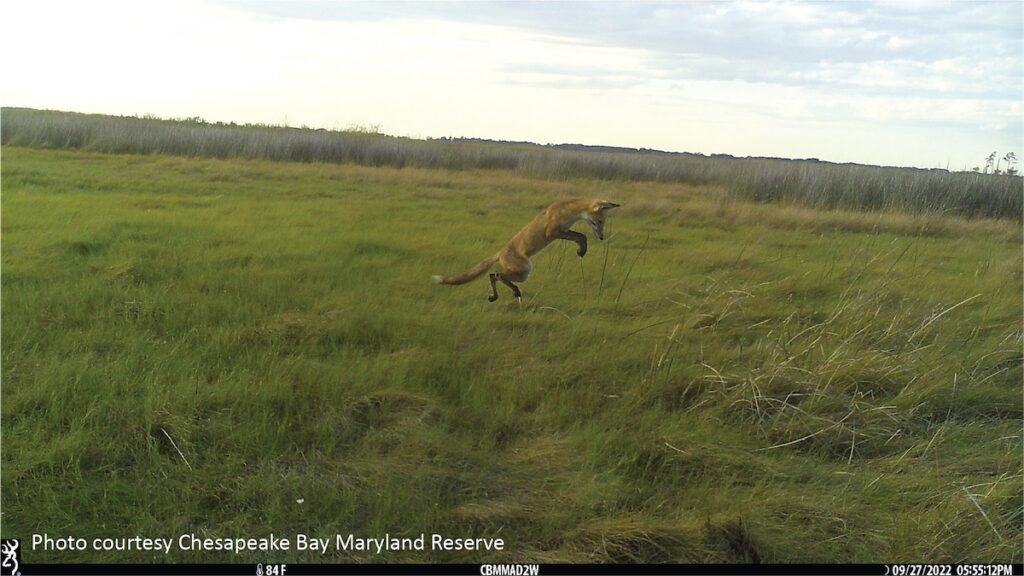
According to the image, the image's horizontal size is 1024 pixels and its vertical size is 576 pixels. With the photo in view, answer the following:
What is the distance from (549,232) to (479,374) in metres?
0.96

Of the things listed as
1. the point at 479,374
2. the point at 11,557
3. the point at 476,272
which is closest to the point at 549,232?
the point at 476,272

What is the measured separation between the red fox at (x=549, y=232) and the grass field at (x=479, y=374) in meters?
0.61

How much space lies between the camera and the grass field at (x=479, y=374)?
2088mm

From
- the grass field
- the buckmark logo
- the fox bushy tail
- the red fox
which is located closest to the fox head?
the red fox

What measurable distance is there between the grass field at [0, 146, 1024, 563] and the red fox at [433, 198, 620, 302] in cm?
61

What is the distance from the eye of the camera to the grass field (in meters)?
2.09

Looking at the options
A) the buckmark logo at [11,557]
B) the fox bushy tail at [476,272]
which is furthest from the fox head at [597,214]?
the buckmark logo at [11,557]

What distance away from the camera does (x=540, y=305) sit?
256 cm

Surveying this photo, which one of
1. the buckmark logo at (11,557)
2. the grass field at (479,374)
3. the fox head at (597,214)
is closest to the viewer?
the fox head at (597,214)

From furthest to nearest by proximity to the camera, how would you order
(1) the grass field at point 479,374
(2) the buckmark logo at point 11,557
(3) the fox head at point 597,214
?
(1) the grass field at point 479,374 < (2) the buckmark logo at point 11,557 < (3) the fox head at point 597,214

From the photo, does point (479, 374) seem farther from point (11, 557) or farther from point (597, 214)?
point (11, 557)

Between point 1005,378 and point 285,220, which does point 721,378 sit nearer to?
point 1005,378

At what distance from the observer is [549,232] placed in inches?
69.9

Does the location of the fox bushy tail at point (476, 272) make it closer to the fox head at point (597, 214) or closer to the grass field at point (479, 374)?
the grass field at point (479, 374)
